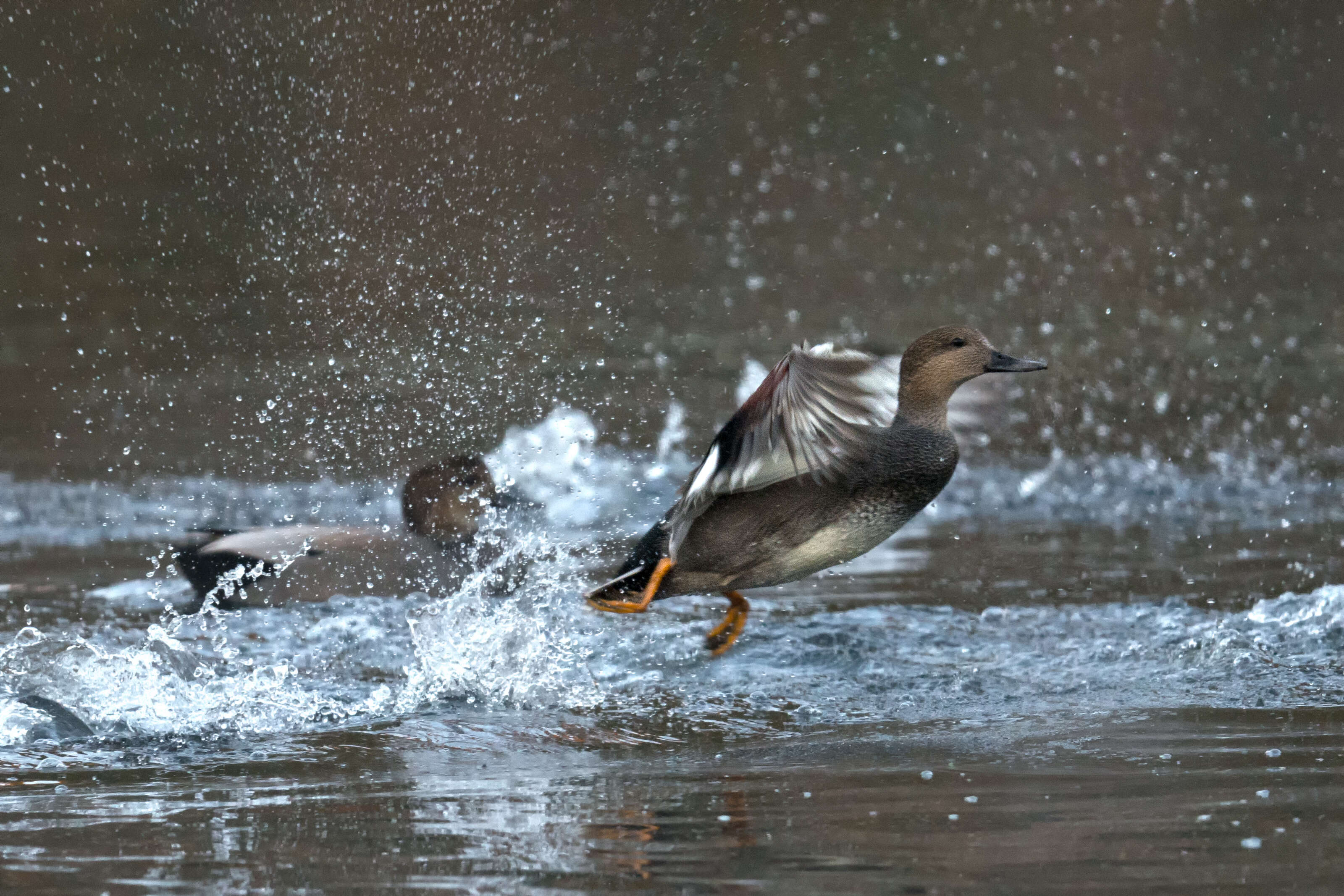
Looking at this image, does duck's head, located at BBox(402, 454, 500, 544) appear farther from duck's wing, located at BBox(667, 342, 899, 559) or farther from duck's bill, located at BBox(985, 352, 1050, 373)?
duck's bill, located at BBox(985, 352, 1050, 373)

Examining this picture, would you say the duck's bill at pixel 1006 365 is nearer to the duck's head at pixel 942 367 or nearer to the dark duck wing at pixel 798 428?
the duck's head at pixel 942 367

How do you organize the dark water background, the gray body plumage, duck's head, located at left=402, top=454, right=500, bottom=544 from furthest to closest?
duck's head, located at left=402, top=454, right=500, bottom=544
the gray body plumage
the dark water background

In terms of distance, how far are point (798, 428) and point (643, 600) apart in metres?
0.70

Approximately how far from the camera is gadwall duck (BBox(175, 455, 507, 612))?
14.7 feet

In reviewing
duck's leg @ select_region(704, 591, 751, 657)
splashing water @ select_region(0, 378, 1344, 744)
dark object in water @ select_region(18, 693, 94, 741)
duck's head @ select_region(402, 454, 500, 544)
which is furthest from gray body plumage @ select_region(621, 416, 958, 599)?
duck's head @ select_region(402, 454, 500, 544)

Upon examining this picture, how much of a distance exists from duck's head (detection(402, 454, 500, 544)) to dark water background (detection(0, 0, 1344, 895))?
193 millimetres

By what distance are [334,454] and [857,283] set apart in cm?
315

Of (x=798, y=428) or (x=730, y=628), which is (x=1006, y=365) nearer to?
(x=798, y=428)

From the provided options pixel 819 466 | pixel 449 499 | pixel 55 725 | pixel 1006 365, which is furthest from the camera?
pixel 449 499

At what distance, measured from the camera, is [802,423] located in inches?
123

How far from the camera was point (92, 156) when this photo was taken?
345 inches

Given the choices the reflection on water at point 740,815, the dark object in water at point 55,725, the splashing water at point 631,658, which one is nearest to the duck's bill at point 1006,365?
the splashing water at point 631,658

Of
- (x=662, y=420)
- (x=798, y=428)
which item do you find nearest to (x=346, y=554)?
(x=798, y=428)

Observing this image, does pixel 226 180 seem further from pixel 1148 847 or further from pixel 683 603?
pixel 1148 847
